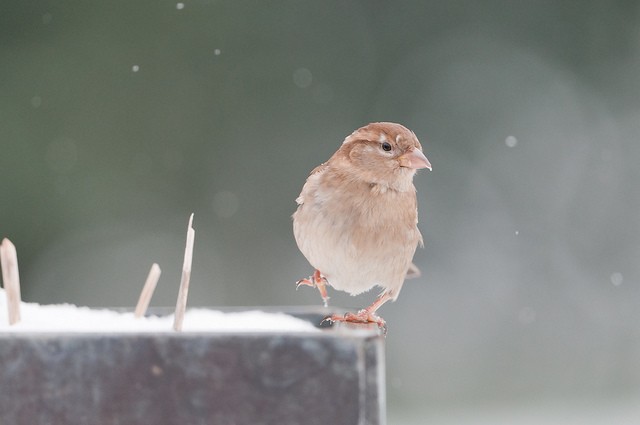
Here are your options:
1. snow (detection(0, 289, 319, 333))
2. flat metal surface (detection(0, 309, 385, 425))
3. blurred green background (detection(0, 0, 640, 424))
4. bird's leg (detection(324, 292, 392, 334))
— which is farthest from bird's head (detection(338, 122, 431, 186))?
blurred green background (detection(0, 0, 640, 424))

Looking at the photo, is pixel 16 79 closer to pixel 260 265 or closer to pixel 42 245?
pixel 42 245

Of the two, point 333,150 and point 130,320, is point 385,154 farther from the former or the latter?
point 333,150

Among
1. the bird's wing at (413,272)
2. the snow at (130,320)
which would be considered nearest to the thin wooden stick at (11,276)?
the snow at (130,320)

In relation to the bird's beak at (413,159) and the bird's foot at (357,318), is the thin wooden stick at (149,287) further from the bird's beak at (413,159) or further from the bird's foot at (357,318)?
the bird's beak at (413,159)

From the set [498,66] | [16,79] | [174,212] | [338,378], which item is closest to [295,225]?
[338,378]

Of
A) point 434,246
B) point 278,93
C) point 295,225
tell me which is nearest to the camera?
point 295,225
